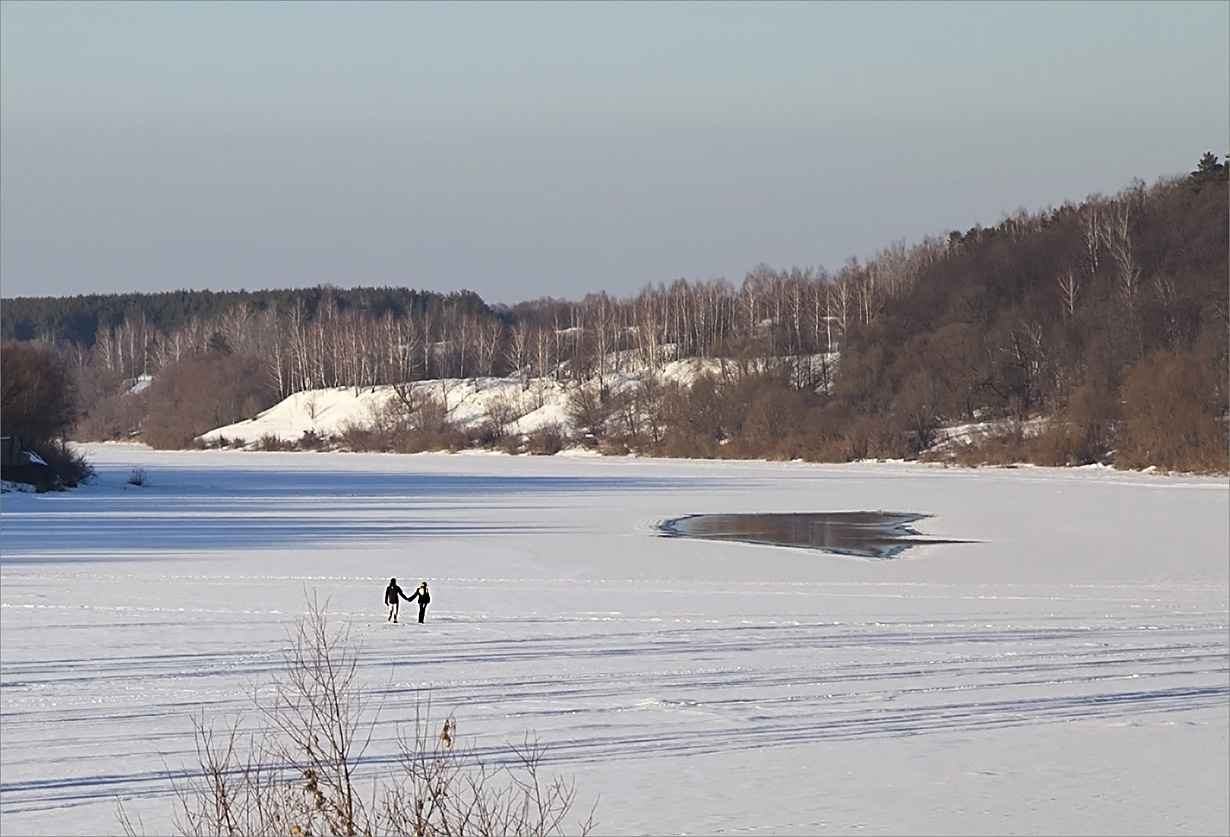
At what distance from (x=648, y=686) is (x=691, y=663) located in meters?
0.98

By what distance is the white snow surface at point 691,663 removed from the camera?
301 inches

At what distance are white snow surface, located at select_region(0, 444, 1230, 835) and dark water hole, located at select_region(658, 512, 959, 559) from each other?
70cm

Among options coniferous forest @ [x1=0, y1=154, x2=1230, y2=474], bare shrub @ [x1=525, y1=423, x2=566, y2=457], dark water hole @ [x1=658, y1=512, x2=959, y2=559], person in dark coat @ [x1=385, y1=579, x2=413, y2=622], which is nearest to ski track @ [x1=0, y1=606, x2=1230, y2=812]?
person in dark coat @ [x1=385, y1=579, x2=413, y2=622]

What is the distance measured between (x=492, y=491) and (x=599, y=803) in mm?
26120

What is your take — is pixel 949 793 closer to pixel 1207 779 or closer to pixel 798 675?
pixel 1207 779

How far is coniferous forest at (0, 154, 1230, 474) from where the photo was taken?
45625 mm

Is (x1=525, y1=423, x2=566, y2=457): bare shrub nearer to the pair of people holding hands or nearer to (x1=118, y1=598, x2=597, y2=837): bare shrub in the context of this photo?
the pair of people holding hands

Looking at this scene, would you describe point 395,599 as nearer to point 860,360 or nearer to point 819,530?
point 819,530

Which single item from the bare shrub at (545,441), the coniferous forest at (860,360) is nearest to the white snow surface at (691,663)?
the coniferous forest at (860,360)

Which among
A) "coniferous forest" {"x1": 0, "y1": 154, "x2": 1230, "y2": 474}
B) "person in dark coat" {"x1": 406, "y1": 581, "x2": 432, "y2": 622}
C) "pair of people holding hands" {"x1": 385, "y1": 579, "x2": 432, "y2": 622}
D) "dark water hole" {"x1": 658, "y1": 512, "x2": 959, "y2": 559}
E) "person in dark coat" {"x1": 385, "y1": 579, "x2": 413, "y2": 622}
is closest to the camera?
"person in dark coat" {"x1": 406, "y1": 581, "x2": 432, "y2": 622}

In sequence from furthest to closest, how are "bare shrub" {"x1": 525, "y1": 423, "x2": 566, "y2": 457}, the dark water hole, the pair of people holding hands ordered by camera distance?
"bare shrub" {"x1": 525, "y1": 423, "x2": 566, "y2": 457} → the dark water hole → the pair of people holding hands

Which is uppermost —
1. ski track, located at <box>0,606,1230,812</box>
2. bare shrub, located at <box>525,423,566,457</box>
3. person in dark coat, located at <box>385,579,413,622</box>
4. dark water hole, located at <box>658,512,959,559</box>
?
bare shrub, located at <box>525,423,566,457</box>

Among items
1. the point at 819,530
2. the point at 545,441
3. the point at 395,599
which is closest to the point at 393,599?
the point at 395,599

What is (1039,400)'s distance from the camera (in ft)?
177
